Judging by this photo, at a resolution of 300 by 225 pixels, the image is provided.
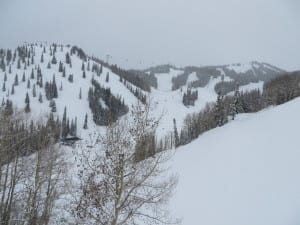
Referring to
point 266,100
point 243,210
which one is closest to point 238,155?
point 243,210

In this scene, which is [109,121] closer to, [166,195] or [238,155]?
[166,195]

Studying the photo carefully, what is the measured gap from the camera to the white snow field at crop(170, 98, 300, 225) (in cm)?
2803

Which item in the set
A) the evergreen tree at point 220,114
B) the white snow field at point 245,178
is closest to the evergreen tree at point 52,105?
the evergreen tree at point 220,114

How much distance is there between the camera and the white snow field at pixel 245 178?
92.0ft

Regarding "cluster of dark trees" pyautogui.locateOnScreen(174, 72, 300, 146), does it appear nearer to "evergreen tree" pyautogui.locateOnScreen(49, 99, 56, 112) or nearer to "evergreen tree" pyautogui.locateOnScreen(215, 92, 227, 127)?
"evergreen tree" pyautogui.locateOnScreen(215, 92, 227, 127)

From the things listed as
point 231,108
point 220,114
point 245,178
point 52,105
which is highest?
point 231,108

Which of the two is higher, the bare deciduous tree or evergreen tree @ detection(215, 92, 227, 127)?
the bare deciduous tree

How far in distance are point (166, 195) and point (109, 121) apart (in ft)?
11.3

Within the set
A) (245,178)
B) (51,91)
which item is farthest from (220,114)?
(51,91)

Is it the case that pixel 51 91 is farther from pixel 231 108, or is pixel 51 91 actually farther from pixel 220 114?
pixel 220 114

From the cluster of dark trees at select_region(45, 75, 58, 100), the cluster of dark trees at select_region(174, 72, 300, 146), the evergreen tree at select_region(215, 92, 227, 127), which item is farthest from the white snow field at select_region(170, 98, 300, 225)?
the cluster of dark trees at select_region(45, 75, 58, 100)

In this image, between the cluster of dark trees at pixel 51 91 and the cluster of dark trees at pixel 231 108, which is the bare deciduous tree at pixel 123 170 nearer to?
the cluster of dark trees at pixel 231 108

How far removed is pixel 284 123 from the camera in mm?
60750

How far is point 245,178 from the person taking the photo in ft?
128
